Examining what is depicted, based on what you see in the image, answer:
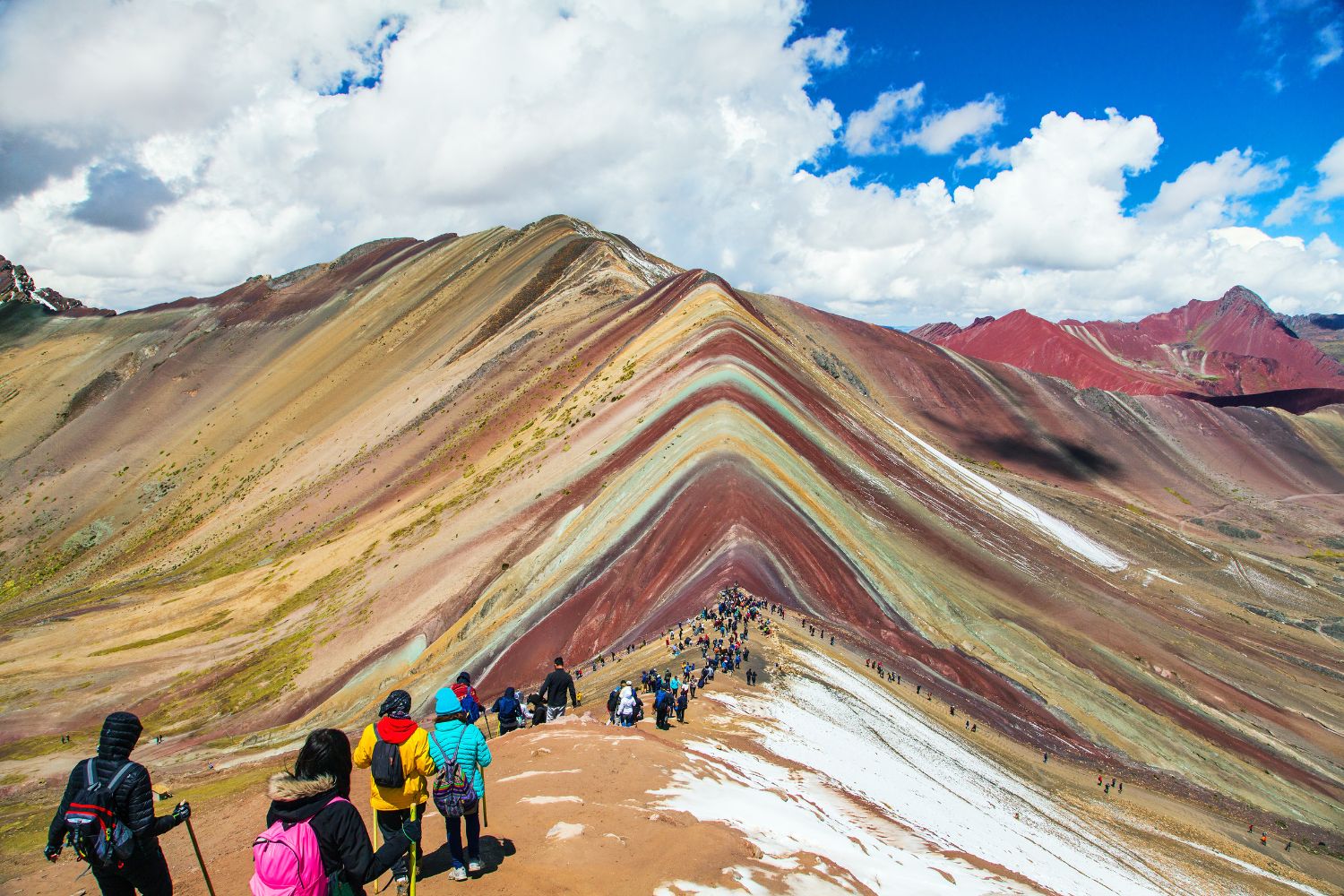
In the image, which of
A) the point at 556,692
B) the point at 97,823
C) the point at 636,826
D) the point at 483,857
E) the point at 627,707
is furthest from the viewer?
the point at 627,707

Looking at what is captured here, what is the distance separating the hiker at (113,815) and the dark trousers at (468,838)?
7.95 ft

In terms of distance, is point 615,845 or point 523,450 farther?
point 523,450

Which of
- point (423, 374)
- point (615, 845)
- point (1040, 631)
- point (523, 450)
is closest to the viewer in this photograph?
point (615, 845)

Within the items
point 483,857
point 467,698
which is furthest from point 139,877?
point 467,698

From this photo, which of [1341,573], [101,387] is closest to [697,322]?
[1341,573]

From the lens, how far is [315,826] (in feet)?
18.6

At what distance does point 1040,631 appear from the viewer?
126 ft

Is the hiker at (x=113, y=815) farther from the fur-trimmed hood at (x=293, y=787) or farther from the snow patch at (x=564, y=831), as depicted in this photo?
the snow patch at (x=564, y=831)

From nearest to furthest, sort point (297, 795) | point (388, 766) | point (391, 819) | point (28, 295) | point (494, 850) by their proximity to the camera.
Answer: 1. point (297, 795)
2. point (388, 766)
3. point (391, 819)
4. point (494, 850)
5. point (28, 295)

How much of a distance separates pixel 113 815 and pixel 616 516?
1124 inches

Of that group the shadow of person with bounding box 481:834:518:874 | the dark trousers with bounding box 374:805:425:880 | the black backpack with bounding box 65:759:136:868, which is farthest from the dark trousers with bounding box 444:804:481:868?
the black backpack with bounding box 65:759:136:868

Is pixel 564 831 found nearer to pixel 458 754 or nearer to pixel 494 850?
pixel 494 850

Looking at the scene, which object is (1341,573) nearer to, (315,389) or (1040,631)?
(1040,631)

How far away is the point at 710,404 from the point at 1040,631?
66.8 feet
